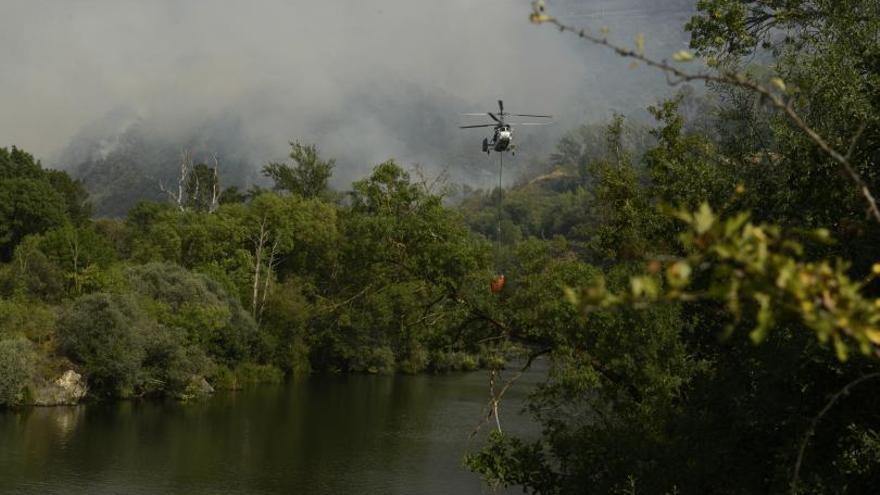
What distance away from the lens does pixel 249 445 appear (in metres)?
27.7

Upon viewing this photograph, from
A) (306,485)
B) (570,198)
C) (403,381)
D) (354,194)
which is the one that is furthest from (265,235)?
(570,198)

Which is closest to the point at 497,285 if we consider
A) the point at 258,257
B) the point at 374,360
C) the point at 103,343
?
the point at 103,343

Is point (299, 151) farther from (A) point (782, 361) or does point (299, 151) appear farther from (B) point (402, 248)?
(A) point (782, 361)

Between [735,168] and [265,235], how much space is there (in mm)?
44261

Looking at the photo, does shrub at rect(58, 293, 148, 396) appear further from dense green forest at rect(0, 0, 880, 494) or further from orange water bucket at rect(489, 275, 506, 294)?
orange water bucket at rect(489, 275, 506, 294)

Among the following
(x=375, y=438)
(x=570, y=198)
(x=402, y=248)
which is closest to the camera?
(x=402, y=248)

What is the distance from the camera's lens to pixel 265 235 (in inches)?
2061

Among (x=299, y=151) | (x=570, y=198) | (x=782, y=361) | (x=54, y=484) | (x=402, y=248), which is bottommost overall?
(x=54, y=484)

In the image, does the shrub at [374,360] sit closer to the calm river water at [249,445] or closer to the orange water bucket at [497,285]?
the calm river water at [249,445]

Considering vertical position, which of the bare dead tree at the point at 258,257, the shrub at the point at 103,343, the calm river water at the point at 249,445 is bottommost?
the calm river water at the point at 249,445

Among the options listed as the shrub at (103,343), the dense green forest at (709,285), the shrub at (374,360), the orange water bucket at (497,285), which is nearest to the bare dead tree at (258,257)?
the shrub at (374,360)

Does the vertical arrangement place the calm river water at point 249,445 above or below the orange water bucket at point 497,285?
below

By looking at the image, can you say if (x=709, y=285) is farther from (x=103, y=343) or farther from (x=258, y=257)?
(x=258, y=257)

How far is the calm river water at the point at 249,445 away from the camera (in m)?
22.7
